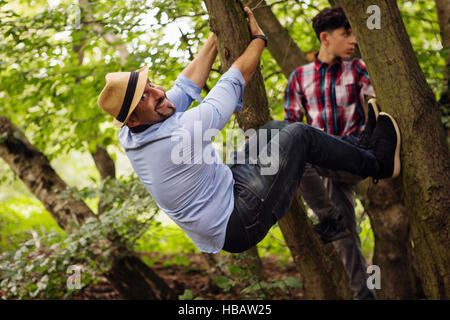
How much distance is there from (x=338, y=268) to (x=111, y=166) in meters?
3.87

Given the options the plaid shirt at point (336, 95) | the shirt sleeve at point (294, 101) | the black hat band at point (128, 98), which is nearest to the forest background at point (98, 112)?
the shirt sleeve at point (294, 101)

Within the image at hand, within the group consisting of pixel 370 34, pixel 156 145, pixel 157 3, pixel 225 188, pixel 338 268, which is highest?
pixel 157 3

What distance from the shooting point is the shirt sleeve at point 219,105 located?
7.34ft

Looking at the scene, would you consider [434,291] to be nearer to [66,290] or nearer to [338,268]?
[338,268]

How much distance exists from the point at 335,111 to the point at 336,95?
4.8 inches

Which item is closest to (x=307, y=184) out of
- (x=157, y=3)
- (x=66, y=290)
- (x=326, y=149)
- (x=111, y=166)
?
(x=326, y=149)

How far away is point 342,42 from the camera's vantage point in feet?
11.1

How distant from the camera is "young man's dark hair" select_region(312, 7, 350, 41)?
3373 millimetres

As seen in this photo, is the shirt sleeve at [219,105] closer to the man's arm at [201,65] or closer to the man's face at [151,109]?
the man's face at [151,109]

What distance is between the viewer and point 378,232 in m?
4.09

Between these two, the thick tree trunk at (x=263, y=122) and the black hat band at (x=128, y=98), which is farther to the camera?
the thick tree trunk at (x=263, y=122)

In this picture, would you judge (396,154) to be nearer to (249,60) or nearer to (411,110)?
(411,110)

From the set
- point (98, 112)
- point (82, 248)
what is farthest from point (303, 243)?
point (98, 112)

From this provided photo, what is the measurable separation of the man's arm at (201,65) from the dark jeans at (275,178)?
512mm
